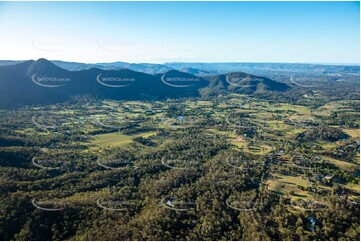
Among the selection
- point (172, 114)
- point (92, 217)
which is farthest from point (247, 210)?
point (172, 114)

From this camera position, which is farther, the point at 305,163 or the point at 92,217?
the point at 305,163

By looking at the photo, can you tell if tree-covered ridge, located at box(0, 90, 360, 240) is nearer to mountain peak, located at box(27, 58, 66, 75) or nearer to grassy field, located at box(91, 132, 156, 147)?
grassy field, located at box(91, 132, 156, 147)

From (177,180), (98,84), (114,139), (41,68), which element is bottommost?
(114,139)

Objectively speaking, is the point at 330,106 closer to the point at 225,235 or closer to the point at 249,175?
the point at 249,175

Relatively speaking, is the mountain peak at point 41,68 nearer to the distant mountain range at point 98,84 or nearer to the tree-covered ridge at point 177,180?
the distant mountain range at point 98,84

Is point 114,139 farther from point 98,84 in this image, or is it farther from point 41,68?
point 41,68

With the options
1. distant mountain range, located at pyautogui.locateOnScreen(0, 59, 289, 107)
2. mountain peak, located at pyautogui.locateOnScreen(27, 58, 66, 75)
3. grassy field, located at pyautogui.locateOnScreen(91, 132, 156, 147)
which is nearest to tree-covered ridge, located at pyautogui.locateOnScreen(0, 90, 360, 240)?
grassy field, located at pyautogui.locateOnScreen(91, 132, 156, 147)

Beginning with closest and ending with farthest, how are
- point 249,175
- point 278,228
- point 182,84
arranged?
point 278,228
point 249,175
point 182,84

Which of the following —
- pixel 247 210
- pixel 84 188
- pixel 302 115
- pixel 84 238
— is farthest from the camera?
pixel 302 115

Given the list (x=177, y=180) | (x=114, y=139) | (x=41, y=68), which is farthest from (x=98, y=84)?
(x=177, y=180)

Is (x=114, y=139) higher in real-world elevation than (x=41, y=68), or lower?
lower
